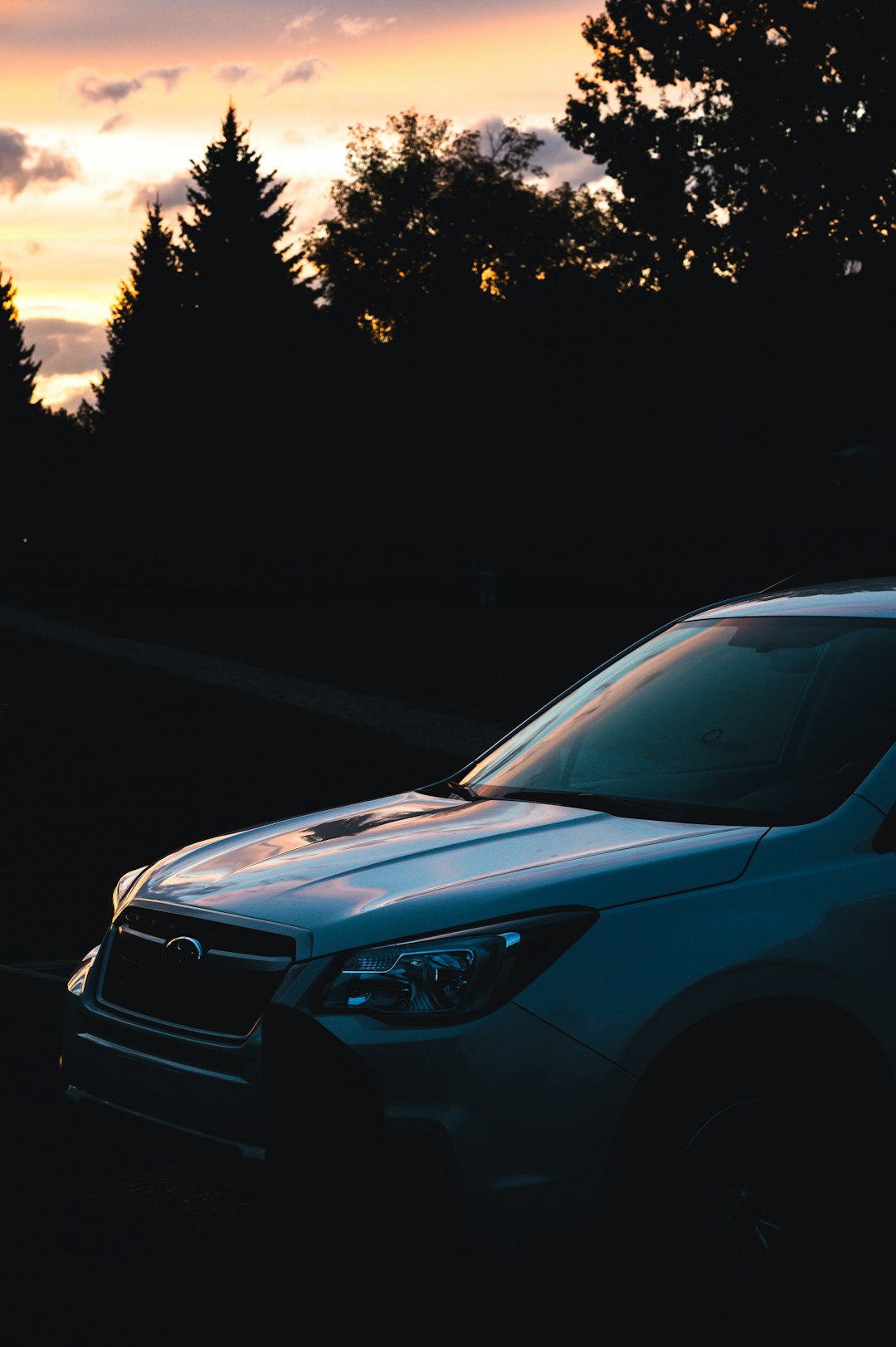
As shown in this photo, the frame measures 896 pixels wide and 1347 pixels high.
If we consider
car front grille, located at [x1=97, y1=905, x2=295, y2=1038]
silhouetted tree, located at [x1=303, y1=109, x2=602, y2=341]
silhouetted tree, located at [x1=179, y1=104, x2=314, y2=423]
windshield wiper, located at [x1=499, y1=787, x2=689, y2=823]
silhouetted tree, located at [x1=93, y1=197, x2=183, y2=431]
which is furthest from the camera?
silhouetted tree, located at [x1=303, y1=109, x2=602, y2=341]

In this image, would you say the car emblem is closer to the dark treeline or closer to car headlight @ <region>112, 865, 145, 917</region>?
car headlight @ <region>112, 865, 145, 917</region>

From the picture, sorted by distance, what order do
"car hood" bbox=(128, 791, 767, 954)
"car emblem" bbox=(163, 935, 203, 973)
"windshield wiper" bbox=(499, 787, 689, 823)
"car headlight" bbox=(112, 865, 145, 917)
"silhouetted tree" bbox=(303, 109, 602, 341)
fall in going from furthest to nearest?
"silhouetted tree" bbox=(303, 109, 602, 341), "car headlight" bbox=(112, 865, 145, 917), "windshield wiper" bbox=(499, 787, 689, 823), "car emblem" bbox=(163, 935, 203, 973), "car hood" bbox=(128, 791, 767, 954)

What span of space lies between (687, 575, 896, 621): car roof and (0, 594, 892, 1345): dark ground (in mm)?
1838

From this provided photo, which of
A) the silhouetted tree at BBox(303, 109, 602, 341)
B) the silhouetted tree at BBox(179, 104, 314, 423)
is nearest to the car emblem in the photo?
the silhouetted tree at BBox(179, 104, 314, 423)

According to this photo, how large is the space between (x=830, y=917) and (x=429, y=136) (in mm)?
76592

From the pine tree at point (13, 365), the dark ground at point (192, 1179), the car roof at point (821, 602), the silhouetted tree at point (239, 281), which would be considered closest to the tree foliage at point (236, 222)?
the silhouetted tree at point (239, 281)

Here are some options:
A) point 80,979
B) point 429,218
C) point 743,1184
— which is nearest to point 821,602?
point 743,1184

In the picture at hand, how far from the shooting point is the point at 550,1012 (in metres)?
3.27

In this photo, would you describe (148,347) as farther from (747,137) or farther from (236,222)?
(747,137)

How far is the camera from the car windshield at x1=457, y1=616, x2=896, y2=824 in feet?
14.2

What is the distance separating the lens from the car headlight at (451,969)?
3326mm

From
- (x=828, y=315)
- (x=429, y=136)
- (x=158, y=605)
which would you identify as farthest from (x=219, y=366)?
(x=429, y=136)

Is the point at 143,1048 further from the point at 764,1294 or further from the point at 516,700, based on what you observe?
the point at 516,700

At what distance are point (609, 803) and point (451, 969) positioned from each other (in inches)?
40.5
